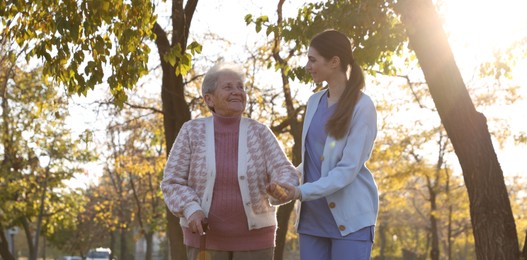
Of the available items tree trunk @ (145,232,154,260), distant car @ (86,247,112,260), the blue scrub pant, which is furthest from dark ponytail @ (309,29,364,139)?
distant car @ (86,247,112,260)

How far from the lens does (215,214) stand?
417cm

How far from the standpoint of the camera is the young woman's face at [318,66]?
4145mm

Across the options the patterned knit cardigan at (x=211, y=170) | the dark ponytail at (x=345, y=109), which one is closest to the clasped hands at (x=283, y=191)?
the patterned knit cardigan at (x=211, y=170)

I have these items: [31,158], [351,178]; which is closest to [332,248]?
[351,178]

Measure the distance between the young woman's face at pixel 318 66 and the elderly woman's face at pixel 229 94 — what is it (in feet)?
1.26

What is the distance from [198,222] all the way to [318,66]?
3.21 ft

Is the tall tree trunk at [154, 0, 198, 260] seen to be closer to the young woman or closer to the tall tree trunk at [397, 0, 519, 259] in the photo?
the tall tree trunk at [397, 0, 519, 259]

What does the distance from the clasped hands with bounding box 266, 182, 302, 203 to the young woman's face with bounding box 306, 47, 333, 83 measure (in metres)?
0.63

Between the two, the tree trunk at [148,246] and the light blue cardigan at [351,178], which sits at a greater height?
the tree trunk at [148,246]

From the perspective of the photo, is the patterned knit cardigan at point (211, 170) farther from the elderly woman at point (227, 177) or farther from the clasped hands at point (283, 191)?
the clasped hands at point (283, 191)

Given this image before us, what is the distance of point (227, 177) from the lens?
13.6 feet

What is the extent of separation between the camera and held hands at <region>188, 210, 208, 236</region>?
3.98 m

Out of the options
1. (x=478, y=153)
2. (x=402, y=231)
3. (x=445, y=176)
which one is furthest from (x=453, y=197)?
(x=402, y=231)

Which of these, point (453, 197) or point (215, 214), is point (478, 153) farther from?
point (453, 197)
